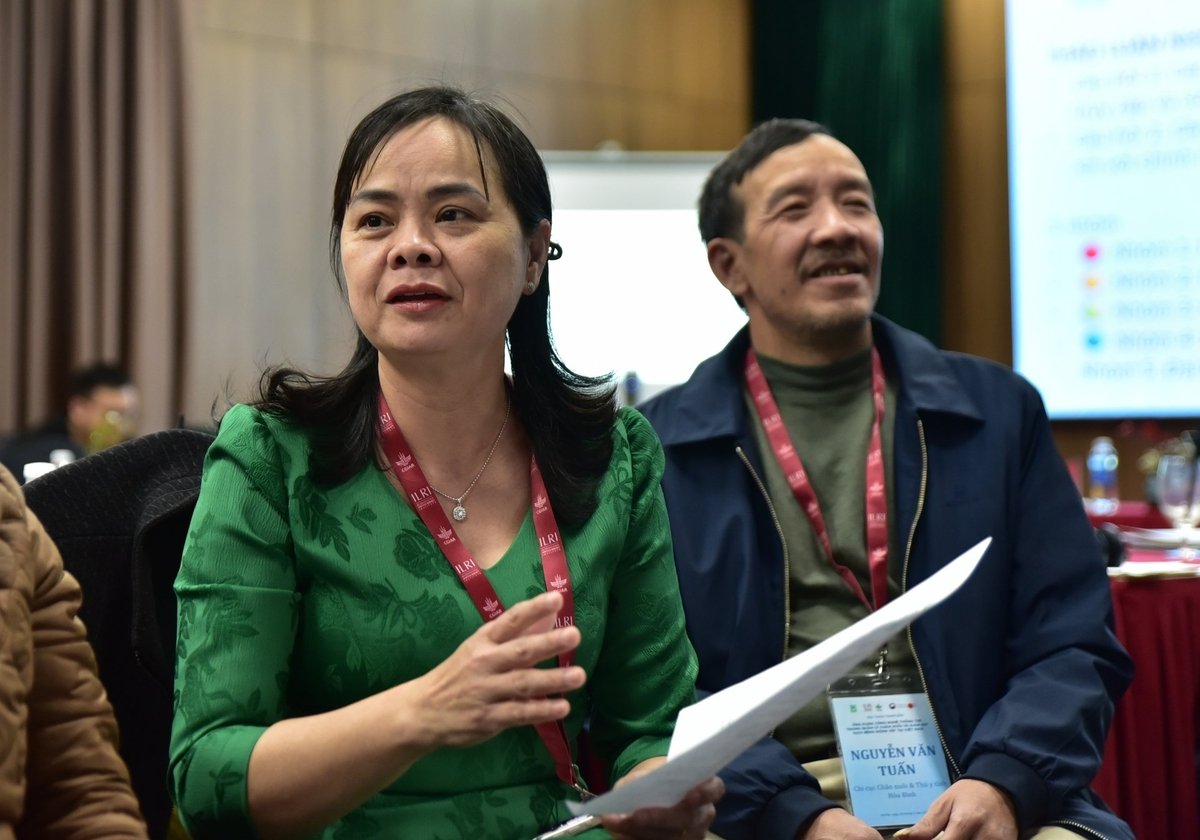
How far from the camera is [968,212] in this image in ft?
23.0

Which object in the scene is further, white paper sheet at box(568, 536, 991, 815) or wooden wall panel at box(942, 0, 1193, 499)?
wooden wall panel at box(942, 0, 1193, 499)

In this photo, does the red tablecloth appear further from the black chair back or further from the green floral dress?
the black chair back

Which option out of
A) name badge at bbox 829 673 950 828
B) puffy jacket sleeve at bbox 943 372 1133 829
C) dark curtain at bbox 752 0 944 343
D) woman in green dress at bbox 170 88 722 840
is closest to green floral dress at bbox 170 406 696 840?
woman in green dress at bbox 170 88 722 840

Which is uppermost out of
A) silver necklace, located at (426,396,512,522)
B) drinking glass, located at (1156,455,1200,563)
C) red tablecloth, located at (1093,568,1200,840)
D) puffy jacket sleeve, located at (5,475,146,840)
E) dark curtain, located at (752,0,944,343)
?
dark curtain, located at (752,0,944,343)

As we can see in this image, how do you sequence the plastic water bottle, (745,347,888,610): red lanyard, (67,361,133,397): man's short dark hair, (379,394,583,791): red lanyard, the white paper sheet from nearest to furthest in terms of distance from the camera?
the white paper sheet → (379,394,583,791): red lanyard → (745,347,888,610): red lanyard → the plastic water bottle → (67,361,133,397): man's short dark hair

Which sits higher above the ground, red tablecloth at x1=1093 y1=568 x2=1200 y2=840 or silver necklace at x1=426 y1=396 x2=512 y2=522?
silver necklace at x1=426 y1=396 x2=512 y2=522

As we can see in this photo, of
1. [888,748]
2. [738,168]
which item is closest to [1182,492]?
[738,168]

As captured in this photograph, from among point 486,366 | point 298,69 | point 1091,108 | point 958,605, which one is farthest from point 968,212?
point 486,366

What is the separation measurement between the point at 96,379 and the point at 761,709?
525 centimetres

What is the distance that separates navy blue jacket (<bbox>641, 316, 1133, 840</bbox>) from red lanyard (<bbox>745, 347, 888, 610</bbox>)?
31 millimetres

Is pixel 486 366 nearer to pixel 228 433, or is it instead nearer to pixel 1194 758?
A: pixel 228 433

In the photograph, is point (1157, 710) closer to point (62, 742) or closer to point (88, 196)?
point (62, 742)

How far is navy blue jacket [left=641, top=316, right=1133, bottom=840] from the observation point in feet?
6.07

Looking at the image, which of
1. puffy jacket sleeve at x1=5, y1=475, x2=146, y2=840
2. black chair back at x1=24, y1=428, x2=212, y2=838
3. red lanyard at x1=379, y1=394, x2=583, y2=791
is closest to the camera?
puffy jacket sleeve at x1=5, y1=475, x2=146, y2=840
